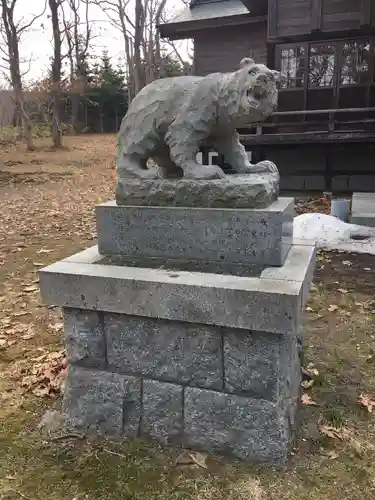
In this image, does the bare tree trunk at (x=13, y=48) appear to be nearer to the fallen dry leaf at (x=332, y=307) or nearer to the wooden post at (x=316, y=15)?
the wooden post at (x=316, y=15)

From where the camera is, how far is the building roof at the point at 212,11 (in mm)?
12500

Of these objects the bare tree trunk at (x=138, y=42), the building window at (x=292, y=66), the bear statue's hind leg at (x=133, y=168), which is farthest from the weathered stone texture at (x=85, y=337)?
the bare tree trunk at (x=138, y=42)

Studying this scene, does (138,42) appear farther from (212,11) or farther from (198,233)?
(198,233)

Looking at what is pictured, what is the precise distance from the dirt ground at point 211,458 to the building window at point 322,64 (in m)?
6.86

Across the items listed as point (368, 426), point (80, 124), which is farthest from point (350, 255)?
Answer: point (80, 124)

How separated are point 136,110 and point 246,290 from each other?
135 centimetres

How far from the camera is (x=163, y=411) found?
2.60 m

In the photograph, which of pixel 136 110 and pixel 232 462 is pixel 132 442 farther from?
pixel 136 110

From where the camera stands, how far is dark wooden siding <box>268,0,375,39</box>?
9954mm

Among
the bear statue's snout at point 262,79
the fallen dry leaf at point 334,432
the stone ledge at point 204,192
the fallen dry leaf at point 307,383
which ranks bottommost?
the fallen dry leaf at point 334,432

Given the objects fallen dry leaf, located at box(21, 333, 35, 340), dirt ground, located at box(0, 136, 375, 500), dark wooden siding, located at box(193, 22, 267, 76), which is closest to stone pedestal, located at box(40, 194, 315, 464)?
dirt ground, located at box(0, 136, 375, 500)

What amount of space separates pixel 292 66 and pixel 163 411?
10.7 metres

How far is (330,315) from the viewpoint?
14.3 feet

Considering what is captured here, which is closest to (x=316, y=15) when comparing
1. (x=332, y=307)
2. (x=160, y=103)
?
(x=332, y=307)
